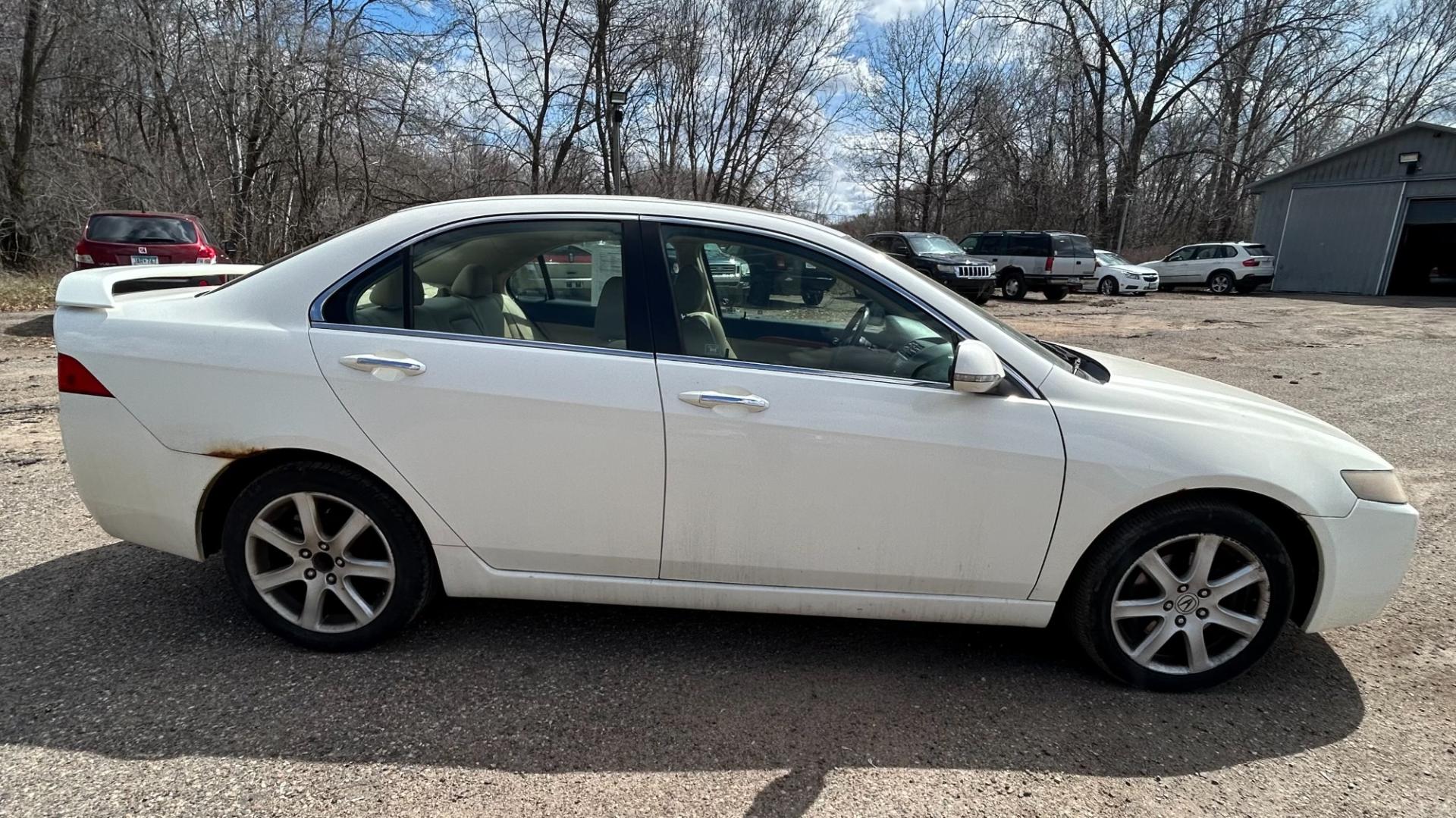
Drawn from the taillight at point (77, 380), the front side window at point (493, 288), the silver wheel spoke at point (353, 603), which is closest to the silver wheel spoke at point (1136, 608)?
the front side window at point (493, 288)

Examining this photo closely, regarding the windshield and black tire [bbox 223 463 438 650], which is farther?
the windshield

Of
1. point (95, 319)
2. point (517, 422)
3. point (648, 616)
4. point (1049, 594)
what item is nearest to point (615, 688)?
point (648, 616)

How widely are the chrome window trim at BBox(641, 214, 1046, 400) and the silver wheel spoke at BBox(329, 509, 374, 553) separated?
1.22 metres

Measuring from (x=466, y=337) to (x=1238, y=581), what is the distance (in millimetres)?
2805

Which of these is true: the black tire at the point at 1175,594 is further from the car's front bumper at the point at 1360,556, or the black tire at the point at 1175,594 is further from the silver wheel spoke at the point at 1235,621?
the car's front bumper at the point at 1360,556

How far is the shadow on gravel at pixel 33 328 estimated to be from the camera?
10.0 meters

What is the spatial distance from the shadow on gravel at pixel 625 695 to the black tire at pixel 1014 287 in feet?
61.4

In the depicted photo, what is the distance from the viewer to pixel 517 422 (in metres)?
2.43

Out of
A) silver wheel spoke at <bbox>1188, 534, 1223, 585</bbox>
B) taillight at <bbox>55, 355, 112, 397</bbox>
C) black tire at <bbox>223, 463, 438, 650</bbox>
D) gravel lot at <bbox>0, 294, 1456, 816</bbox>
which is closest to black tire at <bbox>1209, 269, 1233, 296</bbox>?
gravel lot at <bbox>0, 294, 1456, 816</bbox>

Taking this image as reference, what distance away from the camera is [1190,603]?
100 inches

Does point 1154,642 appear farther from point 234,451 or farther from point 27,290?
point 27,290

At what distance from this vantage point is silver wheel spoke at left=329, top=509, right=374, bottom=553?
8.45 ft

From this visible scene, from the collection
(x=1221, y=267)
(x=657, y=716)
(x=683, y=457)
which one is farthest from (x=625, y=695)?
(x=1221, y=267)

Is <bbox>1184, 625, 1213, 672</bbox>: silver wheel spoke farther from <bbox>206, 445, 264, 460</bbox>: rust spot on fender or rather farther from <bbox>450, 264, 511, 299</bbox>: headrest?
<bbox>206, 445, 264, 460</bbox>: rust spot on fender
